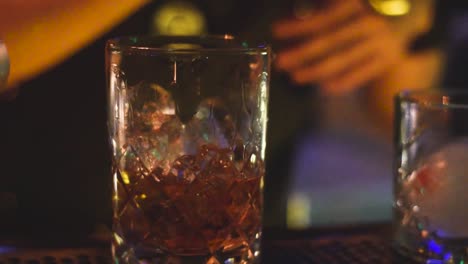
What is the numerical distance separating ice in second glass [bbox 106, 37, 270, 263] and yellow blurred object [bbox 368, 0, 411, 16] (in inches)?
16.4

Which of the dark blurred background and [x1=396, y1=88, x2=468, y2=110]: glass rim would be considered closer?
[x1=396, y1=88, x2=468, y2=110]: glass rim

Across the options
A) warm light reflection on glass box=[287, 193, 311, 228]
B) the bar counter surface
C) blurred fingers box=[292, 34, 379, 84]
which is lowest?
warm light reflection on glass box=[287, 193, 311, 228]

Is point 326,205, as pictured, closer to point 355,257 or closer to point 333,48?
point 333,48

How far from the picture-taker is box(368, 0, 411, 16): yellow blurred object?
0.93 m

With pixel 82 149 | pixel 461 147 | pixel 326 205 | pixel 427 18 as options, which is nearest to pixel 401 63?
pixel 427 18

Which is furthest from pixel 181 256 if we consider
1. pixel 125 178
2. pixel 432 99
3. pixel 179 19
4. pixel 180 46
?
pixel 179 19

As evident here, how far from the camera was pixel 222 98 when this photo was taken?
1.94 ft

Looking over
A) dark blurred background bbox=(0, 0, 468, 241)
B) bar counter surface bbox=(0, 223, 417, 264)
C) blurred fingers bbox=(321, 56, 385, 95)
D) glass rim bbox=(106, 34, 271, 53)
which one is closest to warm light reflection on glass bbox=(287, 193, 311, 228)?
dark blurred background bbox=(0, 0, 468, 241)

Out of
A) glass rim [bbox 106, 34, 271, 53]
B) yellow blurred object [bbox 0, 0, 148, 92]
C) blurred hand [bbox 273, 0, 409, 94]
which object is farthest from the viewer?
blurred hand [bbox 273, 0, 409, 94]

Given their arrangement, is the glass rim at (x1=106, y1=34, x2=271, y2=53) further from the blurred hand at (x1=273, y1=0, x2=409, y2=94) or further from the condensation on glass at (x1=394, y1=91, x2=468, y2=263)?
the blurred hand at (x1=273, y1=0, x2=409, y2=94)

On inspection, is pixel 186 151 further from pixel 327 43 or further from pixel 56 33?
pixel 327 43

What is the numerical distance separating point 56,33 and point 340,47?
394 millimetres

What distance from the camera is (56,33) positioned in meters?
0.81

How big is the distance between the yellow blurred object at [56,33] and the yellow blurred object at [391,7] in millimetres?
343
